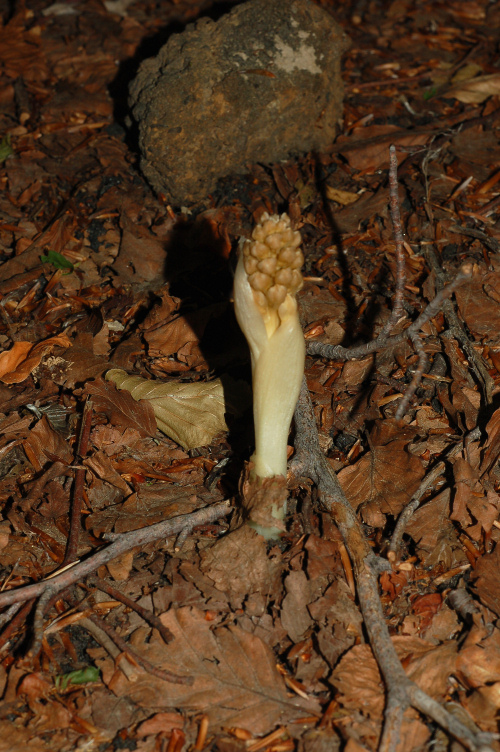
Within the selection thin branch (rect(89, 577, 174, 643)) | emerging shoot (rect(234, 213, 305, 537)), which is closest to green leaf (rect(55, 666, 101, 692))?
thin branch (rect(89, 577, 174, 643))

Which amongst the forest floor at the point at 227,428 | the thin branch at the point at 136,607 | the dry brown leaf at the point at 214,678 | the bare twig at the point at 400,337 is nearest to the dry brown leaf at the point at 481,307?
the forest floor at the point at 227,428

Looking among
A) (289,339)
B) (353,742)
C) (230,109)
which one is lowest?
(353,742)

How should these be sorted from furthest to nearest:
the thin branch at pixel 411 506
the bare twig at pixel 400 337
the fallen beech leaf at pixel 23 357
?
the fallen beech leaf at pixel 23 357, the thin branch at pixel 411 506, the bare twig at pixel 400 337

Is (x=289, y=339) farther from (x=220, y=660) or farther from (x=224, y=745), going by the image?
(x=224, y=745)

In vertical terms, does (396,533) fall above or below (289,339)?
below

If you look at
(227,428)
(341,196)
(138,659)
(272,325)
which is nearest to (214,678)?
(138,659)

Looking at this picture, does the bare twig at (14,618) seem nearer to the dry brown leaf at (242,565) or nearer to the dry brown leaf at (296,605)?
the dry brown leaf at (242,565)

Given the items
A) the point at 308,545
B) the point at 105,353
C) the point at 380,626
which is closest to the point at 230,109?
the point at 105,353
